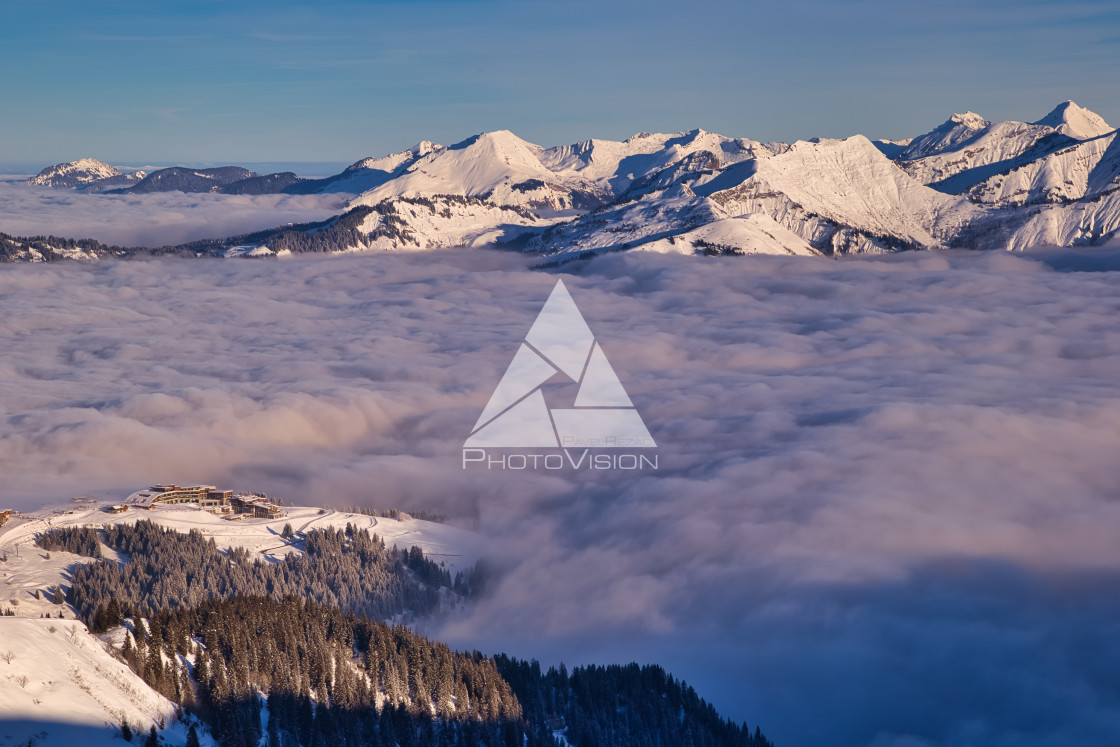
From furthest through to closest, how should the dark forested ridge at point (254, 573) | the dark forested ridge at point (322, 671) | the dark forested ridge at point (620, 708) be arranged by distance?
the dark forested ridge at point (254, 573)
the dark forested ridge at point (620, 708)
the dark forested ridge at point (322, 671)

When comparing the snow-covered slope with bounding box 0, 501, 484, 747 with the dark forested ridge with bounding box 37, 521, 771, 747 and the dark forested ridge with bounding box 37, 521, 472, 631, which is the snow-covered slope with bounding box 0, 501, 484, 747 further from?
the dark forested ridge with bounding box 37, 521, 472, 631

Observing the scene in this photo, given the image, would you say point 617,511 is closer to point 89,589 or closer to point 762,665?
point 762,665

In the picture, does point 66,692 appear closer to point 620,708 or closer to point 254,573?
point 620,708

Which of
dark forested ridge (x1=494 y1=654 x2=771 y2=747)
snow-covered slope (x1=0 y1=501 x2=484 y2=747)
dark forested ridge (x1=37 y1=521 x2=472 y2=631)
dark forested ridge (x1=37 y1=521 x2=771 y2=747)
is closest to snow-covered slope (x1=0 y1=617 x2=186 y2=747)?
snow-covered slope (x1=0 y1=501 x2=484 y2=747)

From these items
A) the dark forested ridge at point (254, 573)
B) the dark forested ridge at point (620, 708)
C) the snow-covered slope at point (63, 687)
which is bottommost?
the dark forested ridge at point (620, 708)

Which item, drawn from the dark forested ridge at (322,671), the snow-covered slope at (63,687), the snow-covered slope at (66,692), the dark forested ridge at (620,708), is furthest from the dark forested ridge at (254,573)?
the snow-covered slope at (66,692)

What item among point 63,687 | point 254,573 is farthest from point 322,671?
point 254,573

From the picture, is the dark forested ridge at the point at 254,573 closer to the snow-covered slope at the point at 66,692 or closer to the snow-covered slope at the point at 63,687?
the snow-covered slope at the point at 63,687

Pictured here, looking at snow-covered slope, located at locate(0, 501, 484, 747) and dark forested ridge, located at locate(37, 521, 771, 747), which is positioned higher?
snow-covered slope, located at locate(0, 501, 484, 747)

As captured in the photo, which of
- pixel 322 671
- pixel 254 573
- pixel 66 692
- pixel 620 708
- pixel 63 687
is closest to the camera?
pixel 66 692
